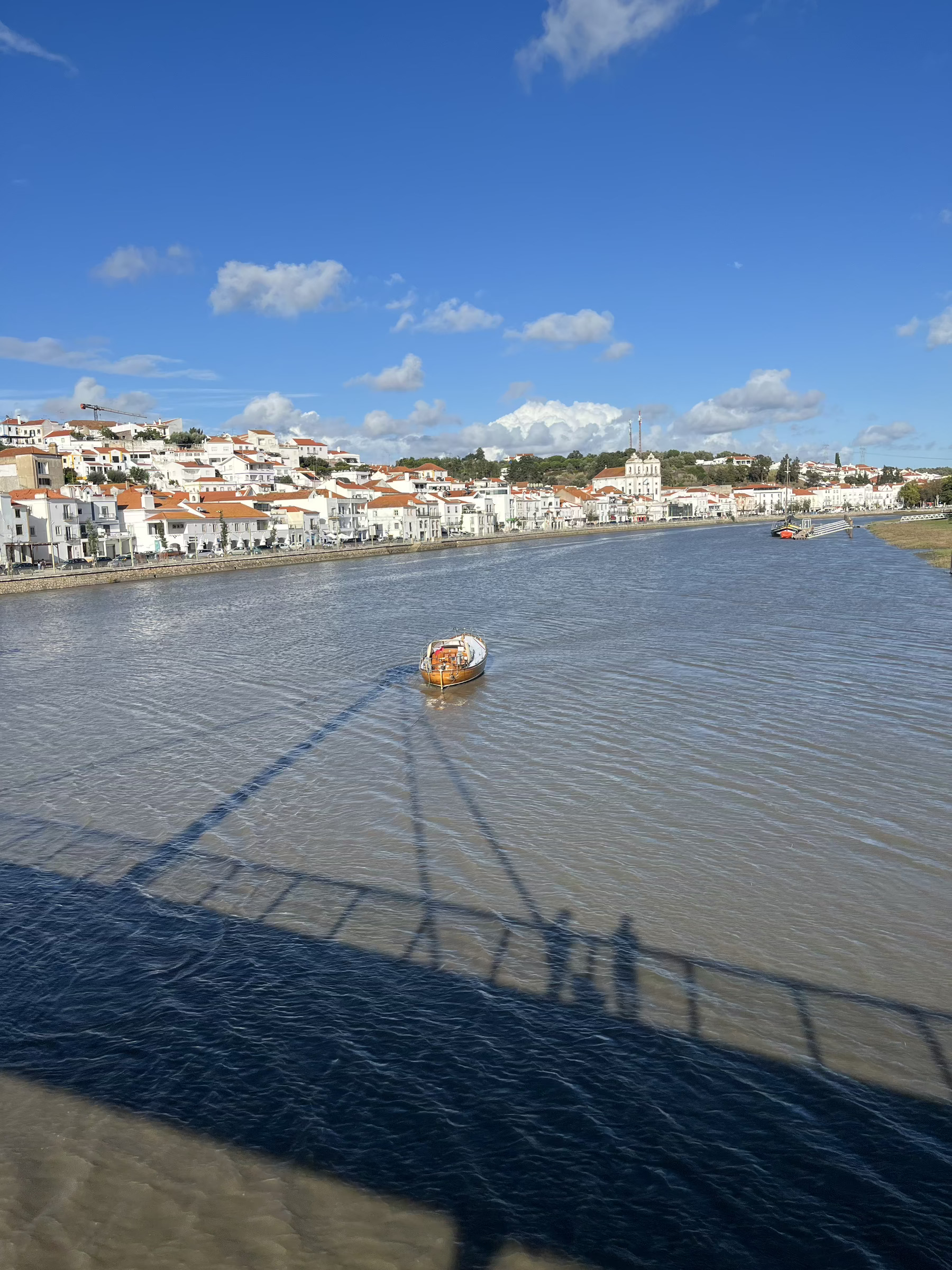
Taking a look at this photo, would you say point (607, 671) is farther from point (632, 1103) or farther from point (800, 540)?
point (800, 540)

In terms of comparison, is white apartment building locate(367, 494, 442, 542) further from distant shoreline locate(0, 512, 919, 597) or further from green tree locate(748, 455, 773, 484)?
green tree locate(748, 455, 773, 484)

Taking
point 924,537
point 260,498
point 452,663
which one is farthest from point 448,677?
point 260,498

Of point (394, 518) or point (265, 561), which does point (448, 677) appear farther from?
point (394, 518)

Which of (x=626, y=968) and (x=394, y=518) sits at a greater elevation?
(x=394, y=518)

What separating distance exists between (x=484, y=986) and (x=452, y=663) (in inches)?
484

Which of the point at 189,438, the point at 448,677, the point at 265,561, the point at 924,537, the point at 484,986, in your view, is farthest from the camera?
the point at 189,438

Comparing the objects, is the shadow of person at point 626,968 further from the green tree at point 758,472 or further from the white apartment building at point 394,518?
the green tree at point 758,472

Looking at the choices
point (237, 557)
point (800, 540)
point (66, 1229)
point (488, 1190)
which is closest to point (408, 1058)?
point (488, 1190)

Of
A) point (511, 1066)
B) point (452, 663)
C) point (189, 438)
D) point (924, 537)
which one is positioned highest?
point (189, 438)

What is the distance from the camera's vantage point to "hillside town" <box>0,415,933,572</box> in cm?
6069

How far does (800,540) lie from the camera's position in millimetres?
82125

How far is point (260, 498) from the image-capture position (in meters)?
83.8

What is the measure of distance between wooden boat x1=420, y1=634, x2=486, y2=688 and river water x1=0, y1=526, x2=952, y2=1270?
1879 millimetres

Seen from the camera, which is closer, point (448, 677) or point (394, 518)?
point (448, 677)
